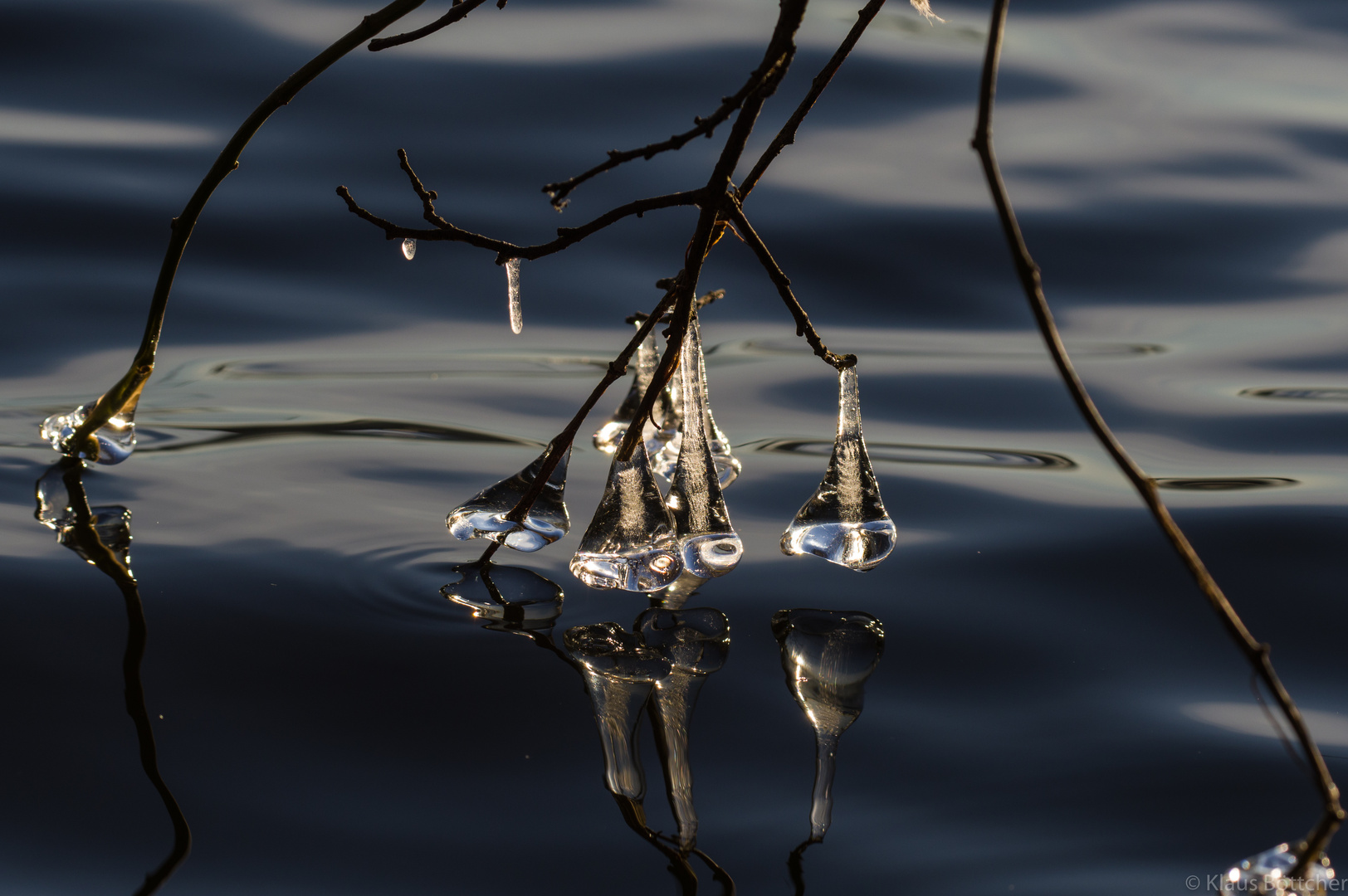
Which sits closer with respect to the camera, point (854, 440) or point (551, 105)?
point (854, 440)

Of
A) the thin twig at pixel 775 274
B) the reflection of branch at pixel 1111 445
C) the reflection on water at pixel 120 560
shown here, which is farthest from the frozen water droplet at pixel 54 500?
the reflection of branch at pixel 1111 445

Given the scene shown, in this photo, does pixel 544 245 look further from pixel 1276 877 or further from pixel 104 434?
pixel 104 434

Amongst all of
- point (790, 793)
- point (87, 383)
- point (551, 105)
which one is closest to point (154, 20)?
point (551, 105)

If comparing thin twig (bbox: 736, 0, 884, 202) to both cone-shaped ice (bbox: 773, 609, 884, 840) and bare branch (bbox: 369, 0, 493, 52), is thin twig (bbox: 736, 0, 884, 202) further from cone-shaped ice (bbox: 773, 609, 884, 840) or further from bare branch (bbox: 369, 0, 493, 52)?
cone-shaped ice (bbox: 773, 609, 884, 840)

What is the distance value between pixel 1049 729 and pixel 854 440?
280 mm

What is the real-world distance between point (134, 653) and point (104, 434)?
481 millimetres

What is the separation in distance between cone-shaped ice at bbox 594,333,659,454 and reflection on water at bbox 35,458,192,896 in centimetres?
46

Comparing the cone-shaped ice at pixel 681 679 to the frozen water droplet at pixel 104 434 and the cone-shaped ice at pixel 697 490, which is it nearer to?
the cone-shaped ice at pixel 697 490

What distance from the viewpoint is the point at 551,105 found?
2.88 metres

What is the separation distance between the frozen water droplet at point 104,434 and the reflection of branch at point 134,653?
31 mm

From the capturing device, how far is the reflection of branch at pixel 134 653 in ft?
2.70

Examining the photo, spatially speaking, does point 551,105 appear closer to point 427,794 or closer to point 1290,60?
point 1290,60

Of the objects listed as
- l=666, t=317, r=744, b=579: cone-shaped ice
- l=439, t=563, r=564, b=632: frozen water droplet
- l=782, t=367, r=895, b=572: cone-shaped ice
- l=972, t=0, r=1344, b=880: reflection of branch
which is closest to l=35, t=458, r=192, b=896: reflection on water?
l=439, t=563, r=564, b=632: frozen water droplet

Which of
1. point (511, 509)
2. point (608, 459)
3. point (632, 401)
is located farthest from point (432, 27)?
point (608, 459)
